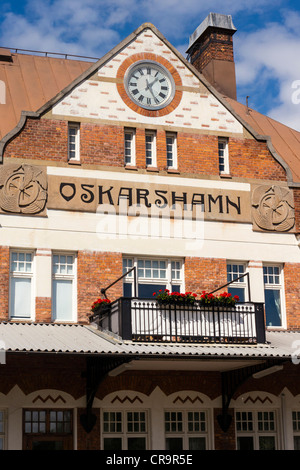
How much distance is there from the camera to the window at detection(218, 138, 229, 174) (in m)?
24.2

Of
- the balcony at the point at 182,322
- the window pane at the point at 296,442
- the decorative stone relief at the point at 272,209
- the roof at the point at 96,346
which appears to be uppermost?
the decorative stone relief at the point at 272,209

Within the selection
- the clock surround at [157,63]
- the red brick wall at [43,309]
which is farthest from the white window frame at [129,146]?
the red brick wall at [43,309]

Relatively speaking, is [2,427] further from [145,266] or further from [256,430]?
[256,430]

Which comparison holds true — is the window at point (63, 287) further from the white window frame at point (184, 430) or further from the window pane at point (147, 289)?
the white window frame at point (184, 430)

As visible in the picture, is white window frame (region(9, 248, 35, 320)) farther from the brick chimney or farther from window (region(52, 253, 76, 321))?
the brick chimney

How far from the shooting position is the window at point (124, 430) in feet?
67.6

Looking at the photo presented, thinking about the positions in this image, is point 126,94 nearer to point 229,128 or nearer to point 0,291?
point 229,128

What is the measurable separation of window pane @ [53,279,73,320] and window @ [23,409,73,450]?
2.64 m

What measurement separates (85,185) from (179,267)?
11.6 feet

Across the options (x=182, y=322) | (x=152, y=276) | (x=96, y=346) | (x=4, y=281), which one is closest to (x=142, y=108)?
(x=152, y=276)

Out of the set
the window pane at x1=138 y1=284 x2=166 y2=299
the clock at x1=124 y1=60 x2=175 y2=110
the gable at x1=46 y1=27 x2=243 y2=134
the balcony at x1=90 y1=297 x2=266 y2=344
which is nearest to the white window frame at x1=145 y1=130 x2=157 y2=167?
the gable at x1=46 y1=27 x2=243 y2=134

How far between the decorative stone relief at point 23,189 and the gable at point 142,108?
6.21 ft

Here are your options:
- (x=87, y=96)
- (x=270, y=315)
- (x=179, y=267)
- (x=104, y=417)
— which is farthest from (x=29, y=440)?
(x=87, y=96)

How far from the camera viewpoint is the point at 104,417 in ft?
67.8
